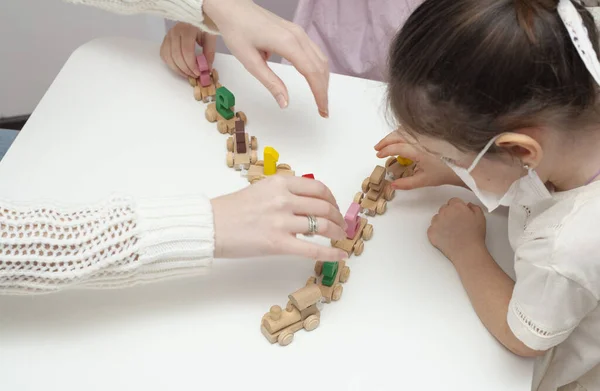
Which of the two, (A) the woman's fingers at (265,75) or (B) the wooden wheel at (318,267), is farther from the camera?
(A) the woman's fingers at (265,75)

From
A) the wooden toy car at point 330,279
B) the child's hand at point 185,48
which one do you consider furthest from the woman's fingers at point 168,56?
the wooden toy car at point 330,279

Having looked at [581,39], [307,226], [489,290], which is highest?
[581,39]

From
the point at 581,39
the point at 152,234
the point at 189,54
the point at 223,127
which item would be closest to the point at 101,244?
the point at 152,234

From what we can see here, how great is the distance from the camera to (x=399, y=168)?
883 millimetres

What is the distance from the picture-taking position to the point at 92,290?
73cm

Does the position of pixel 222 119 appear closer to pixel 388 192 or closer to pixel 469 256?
pixel 388 192

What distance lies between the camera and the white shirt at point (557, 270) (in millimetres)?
644

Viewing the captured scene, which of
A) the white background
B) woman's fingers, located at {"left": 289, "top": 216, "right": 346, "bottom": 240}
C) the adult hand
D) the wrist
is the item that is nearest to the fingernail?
the adult hand

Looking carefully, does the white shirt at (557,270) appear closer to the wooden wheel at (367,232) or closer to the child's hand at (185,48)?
the wooden wheel at (367,232)

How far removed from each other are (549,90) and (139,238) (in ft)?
1.54

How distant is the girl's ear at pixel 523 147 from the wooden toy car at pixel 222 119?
43 cm

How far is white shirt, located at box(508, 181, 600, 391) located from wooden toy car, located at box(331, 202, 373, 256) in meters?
0.19

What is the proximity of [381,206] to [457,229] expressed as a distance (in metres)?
0.11

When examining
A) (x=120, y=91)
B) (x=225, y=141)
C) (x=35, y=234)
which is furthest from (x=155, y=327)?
(x=120, y=91)
